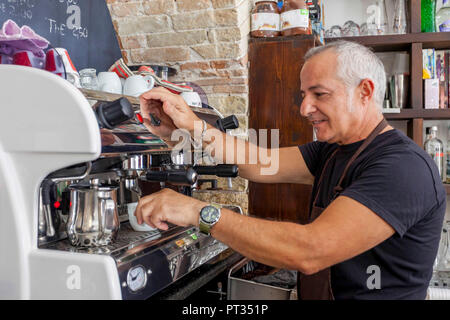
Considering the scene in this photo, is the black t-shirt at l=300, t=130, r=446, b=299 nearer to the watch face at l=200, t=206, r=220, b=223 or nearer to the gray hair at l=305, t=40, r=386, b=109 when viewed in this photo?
the gray hair at l=305, t=40, r=386, b=109

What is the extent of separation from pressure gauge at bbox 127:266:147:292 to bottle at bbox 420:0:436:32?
7.19ft

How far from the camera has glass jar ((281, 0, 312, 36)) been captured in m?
2.04

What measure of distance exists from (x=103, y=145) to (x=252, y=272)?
770mm

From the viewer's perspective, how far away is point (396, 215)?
97cm

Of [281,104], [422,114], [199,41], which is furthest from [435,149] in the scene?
[199,41]

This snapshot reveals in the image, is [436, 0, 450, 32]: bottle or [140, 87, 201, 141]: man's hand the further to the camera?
[436, 0, 450, 32]: bottle

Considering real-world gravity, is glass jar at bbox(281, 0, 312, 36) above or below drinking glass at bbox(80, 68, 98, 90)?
above

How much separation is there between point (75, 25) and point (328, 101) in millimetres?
1216

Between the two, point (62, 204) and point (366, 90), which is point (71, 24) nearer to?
point (62, 204)

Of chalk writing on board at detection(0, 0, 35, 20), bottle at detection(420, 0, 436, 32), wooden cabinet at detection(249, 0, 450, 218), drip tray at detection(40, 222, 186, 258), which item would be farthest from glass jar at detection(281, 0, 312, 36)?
drip tray at detection(40, 222, 186, 258)

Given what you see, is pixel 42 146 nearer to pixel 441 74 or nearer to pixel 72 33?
pixel 72 33

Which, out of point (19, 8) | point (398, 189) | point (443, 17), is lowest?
point (398, 189)

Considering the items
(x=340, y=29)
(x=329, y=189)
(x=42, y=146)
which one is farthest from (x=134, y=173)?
(x=340, y=29)

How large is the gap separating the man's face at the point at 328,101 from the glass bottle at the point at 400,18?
57.6 inches
